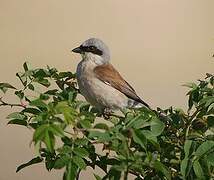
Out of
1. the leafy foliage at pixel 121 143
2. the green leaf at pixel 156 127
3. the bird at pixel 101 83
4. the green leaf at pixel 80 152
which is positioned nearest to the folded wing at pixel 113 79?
the bird at pixel 101 83

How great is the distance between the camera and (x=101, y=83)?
10.2 feet

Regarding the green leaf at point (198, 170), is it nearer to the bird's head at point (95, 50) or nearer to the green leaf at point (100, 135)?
the green leaf at point (100, 135)

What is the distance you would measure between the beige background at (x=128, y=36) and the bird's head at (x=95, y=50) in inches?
62.7

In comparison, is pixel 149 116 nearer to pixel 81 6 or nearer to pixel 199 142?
pixel 199 142

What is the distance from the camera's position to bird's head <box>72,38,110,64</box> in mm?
2979

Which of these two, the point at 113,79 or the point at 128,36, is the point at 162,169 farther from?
the point at 128,36

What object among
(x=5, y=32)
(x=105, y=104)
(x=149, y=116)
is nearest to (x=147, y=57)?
(x=5, y=32)

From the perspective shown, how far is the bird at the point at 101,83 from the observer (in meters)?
3.00

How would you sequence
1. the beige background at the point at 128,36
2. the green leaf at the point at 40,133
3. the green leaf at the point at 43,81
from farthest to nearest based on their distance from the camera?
the beige background at the point at 128,36
the green leaf at the point at 43,81
the green leaf at the point at 40,133

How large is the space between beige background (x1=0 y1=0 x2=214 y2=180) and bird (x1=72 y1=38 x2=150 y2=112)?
1.63 m

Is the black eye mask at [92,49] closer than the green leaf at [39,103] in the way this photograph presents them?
No

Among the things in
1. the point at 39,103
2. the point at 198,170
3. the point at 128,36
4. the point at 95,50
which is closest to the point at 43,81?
the point at 39,103

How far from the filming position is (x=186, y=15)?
16.5 feet

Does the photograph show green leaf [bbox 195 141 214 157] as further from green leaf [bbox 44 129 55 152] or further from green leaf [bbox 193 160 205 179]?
green leaf [bbox 44 129 55 152]
